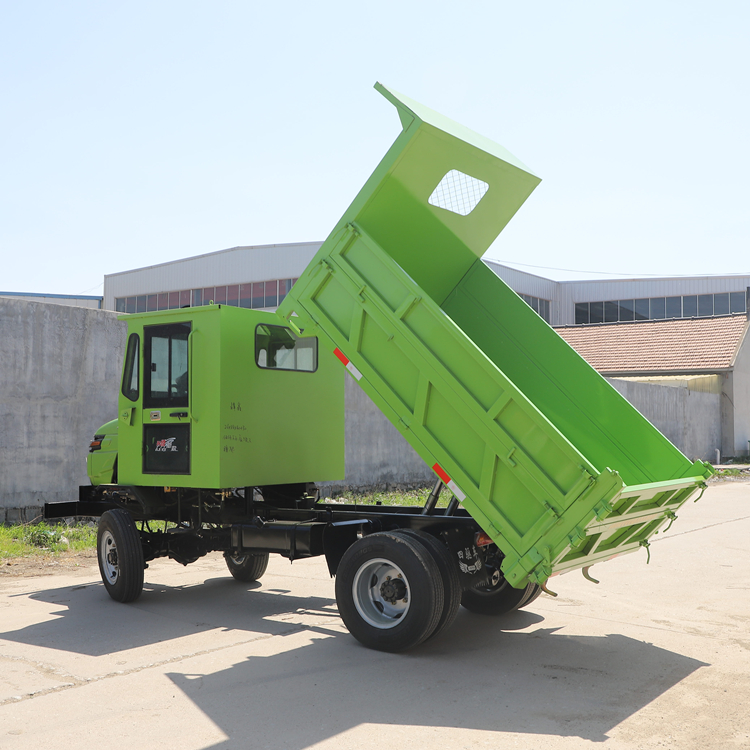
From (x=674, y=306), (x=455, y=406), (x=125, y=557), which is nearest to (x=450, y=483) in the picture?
(x=455, y=406)

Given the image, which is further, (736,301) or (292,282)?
(736,301)

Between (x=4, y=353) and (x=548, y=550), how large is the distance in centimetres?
853

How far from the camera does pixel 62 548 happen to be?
10.2 meters

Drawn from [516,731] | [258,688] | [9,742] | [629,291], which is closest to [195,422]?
[258,688]

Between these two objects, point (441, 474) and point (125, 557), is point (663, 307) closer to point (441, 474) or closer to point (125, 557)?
point (125, 557)

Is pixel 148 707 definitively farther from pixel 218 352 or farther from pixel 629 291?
pixel 629 291

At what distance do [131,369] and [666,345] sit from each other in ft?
103

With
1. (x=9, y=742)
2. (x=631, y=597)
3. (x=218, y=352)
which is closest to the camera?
(x=9, y=742)

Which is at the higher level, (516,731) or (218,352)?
(218,352)

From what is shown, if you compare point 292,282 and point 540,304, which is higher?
point 292,282

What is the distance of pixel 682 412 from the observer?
29953 millimetres

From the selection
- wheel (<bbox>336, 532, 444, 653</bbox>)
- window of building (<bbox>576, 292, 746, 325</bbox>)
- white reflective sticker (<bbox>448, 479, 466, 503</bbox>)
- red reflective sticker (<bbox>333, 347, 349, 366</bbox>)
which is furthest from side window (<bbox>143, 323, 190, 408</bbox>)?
window of building (<bbox>576, 292, 746, 325</bbox>)

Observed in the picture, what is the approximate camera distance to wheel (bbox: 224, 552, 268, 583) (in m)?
8.50

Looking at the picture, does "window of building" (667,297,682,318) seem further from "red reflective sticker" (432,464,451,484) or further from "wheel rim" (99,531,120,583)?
"red reflective sticker" (432,464,451,484)
